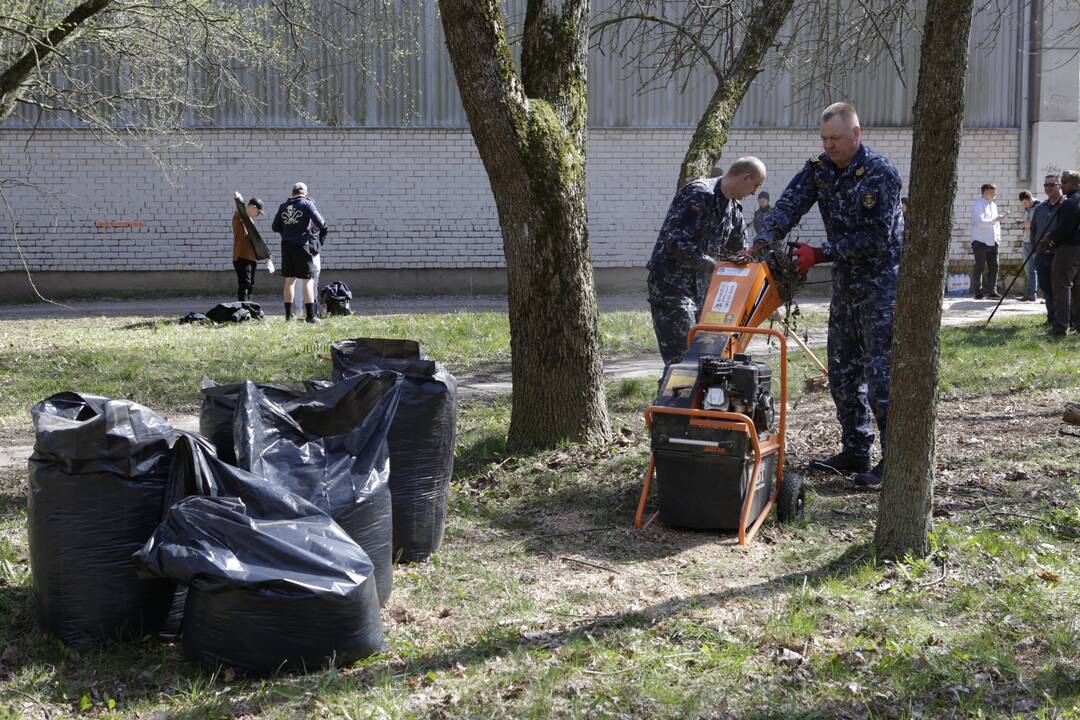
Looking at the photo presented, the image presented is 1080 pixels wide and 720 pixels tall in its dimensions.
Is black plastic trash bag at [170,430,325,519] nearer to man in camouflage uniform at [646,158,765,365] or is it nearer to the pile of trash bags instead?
the pile of trash bags

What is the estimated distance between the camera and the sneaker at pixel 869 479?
566cm

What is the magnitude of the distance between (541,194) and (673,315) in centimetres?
134

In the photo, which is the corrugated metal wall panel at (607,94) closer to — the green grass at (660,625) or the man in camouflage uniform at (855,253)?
the man in camouflage uniform at (855,253)

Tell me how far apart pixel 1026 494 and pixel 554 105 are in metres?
3.34

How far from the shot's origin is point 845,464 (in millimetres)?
5945

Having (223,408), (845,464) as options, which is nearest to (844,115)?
(845,464)

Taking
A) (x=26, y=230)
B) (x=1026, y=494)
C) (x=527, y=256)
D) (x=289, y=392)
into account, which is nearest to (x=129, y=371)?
(x=527, y=256)

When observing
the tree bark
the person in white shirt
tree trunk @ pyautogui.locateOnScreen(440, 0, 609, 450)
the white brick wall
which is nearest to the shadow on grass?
the person in white shirt

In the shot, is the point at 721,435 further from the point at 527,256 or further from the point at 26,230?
the point at 26,230

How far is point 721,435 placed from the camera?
15.1ft

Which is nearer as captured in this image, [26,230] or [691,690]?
[691,690]

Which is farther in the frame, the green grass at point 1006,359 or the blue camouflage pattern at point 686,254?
the green grass at point 1006,359

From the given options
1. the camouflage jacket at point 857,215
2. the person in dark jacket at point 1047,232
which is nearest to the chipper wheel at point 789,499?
the camouflage jacket at point 857,215

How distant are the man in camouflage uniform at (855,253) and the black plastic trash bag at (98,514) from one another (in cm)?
318
